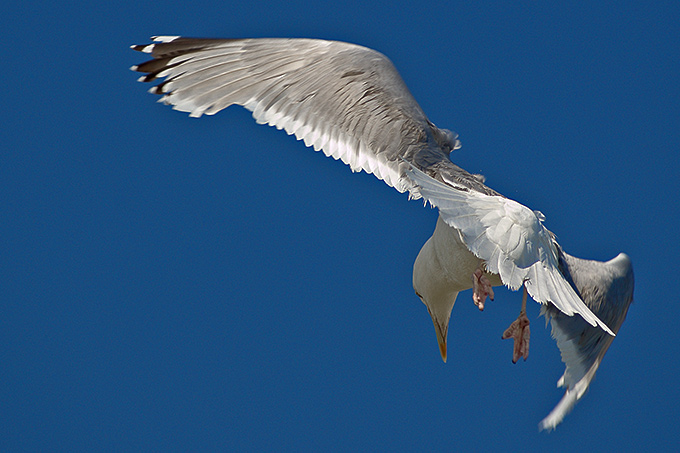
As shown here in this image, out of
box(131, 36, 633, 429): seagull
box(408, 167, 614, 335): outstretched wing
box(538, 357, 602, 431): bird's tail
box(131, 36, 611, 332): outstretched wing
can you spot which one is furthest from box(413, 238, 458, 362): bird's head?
box(408, 167, 614, 335): outstretched wing

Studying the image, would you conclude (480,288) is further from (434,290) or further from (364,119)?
(364,119)

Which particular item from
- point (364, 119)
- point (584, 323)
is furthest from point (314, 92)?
point (584, 323)

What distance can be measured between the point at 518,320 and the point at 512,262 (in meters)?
0.67

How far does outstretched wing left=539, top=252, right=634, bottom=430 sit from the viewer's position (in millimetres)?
2910

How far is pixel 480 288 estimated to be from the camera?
9.27 ft

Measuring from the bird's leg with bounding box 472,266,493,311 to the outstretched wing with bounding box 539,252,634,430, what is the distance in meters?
0.21

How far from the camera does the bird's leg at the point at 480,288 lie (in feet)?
9.12

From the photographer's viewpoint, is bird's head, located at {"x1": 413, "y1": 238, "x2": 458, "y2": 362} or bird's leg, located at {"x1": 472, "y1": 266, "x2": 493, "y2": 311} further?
bird's head, located at {"x1": 413, "y1": 238, "x2": 458, "y2": 362}

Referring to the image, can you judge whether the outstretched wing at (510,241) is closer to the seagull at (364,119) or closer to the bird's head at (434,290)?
the seagull at (364,119)

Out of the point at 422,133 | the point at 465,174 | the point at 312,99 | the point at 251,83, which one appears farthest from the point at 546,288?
the point at 251,83

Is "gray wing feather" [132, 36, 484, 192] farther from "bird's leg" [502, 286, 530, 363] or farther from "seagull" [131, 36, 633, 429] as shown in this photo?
"bird's leg" [502, 286, 530, 363]

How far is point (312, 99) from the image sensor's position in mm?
3002

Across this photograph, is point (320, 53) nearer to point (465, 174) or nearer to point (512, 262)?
Answer: point (465, 174)

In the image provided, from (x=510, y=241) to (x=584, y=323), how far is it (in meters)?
0.83
